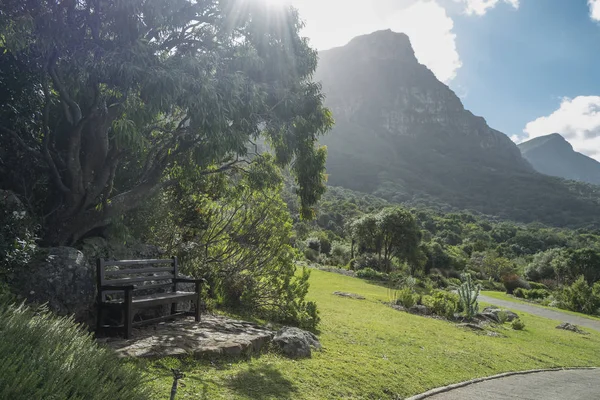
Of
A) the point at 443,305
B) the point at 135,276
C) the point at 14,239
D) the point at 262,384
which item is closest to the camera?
the point at 262,384

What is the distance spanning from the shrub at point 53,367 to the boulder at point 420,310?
49.4 ft

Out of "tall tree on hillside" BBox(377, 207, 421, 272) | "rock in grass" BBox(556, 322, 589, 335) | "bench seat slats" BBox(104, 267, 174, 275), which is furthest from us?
"tall tree on hillside" BBox(377, 207, 421, 272)

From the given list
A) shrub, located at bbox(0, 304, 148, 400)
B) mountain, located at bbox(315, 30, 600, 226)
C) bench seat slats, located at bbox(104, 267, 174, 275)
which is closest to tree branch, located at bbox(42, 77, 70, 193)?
bench seat slats, located at bbox(104, 267, 174, 275)

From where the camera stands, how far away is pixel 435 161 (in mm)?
145875

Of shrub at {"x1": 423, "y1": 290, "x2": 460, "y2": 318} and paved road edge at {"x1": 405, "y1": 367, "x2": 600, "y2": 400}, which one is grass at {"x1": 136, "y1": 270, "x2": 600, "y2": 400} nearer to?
paved road edge at {"x1": 405, "y1": 367, "x2": 600, "y2": 400}

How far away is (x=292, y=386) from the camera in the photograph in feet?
16.8

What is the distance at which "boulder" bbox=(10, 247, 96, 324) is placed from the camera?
514 cm

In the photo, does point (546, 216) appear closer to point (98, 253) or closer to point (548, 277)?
point (548, 277)

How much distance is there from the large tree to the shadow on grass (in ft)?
12.2

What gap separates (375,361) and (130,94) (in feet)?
21.0

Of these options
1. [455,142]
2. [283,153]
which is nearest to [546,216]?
[455,142]

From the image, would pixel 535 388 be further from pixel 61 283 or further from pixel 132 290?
pixel 61 283

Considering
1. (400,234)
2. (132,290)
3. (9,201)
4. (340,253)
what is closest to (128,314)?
(132,290)

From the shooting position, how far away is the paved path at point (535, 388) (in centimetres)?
673
